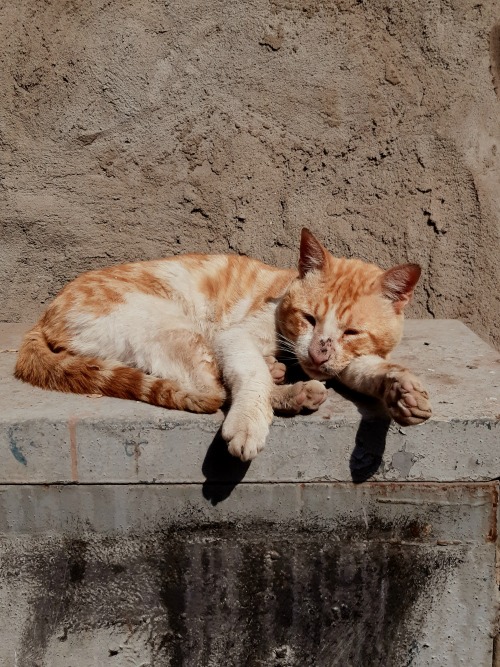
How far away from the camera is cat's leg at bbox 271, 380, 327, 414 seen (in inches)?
100

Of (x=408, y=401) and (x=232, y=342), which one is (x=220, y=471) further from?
(x=408, y=401)

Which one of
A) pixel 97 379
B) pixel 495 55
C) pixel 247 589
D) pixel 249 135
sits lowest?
pixel 247 589

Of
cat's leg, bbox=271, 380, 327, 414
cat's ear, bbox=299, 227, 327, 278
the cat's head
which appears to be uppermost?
cat's ear, bbox=299, 227, 327, 278

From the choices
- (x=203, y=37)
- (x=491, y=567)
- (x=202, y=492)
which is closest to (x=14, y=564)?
(x=202, y=492)

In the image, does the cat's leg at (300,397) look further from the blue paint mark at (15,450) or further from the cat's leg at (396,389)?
the blue paint mark at (15,450)

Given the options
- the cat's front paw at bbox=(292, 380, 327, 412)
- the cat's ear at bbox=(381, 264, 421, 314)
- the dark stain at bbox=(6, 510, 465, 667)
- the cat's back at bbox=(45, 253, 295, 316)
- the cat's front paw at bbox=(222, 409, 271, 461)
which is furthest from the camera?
the cat's back at bbox=(45, 253, 295, 316)

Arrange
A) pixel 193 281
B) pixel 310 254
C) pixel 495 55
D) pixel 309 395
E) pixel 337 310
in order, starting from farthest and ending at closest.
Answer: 1. pixel 495 55
2. pixel 193 281
3. pixel 310 254
4. pixel 337 310
5. pixel 309 395

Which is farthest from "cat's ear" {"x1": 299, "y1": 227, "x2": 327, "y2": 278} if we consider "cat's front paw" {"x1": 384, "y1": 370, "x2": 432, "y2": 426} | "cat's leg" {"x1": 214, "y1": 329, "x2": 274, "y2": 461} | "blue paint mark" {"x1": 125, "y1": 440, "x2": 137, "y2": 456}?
"blue paint mark" {"x1": 125, "y1": 440, "x2": 137, "y2": 456}

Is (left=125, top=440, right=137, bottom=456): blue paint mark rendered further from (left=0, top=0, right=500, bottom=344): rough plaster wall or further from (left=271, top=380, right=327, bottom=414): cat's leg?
(left=0, top=0, right=500, bottom=344): rough plaster wall

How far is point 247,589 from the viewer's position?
2668 mm

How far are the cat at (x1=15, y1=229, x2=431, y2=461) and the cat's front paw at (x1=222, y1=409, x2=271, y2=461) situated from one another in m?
0.02

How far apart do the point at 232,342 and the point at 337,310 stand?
44cm

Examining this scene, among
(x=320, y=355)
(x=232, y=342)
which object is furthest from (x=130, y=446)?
(x=320, y=355)

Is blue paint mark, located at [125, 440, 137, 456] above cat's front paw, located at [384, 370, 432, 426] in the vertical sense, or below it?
below
